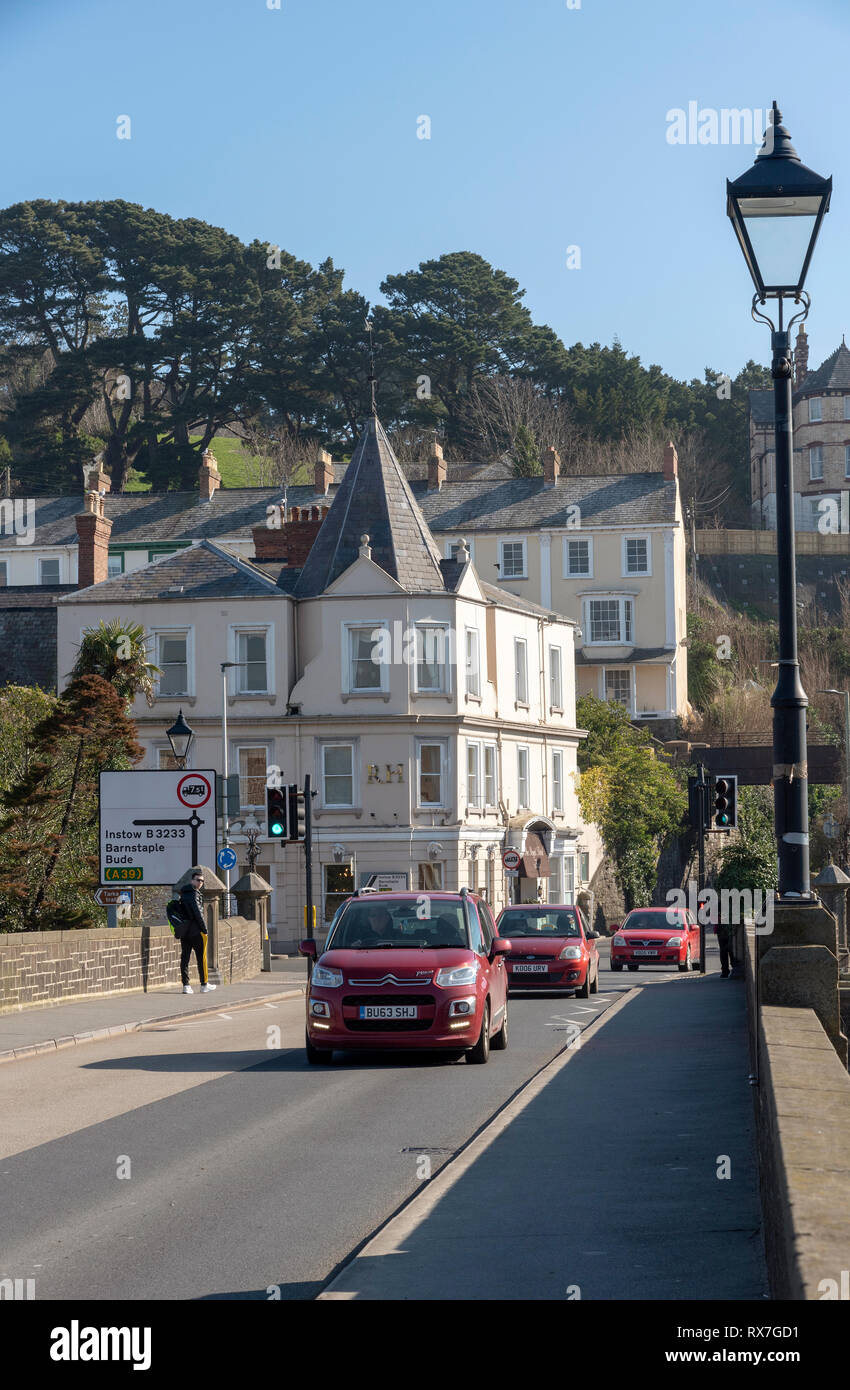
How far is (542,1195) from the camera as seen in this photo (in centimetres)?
935

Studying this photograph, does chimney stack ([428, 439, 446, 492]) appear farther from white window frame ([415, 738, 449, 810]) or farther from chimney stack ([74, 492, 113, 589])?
white window frame ([415, 738, 449, 810])

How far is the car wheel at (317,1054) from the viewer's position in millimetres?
16906

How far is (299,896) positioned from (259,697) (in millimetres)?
6386

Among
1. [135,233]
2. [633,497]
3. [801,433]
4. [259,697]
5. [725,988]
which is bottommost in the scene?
[725,988]

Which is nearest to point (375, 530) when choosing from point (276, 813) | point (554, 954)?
point (276, 813)

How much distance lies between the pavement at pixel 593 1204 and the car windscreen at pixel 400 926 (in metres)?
2.15

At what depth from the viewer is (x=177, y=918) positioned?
2789cm

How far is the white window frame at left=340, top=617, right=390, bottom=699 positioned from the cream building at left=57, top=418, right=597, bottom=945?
2.1 inches

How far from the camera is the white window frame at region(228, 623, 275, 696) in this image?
177 feet

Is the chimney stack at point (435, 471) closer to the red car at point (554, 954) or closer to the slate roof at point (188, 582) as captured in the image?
the slate roof at point (188, 582)

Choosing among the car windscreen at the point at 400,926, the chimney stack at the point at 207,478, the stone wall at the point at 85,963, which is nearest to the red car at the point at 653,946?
the stone wall at the point at 85,963

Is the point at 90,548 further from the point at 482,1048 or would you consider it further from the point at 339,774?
the point at 482,1048

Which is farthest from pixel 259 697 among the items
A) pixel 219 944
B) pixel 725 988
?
pixel 725 988
